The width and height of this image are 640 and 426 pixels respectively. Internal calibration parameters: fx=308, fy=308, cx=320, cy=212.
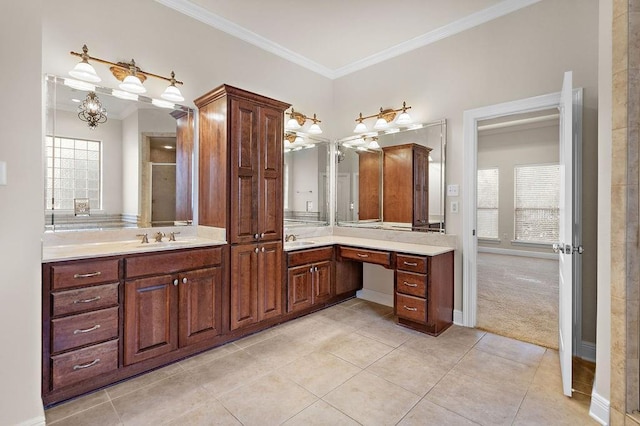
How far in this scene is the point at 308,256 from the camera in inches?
133

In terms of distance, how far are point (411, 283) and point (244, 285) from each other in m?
1.59

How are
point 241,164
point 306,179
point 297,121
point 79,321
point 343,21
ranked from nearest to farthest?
point 79,321
point 241,164
point 343,21
point 297,121
point 306,179

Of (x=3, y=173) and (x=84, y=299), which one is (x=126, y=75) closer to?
(x=3, y=173)

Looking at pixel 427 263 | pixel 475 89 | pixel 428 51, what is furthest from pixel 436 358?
pixel 428 51

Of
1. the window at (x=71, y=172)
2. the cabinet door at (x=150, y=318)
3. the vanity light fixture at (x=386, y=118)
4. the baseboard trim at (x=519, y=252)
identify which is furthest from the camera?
the baseboard trim at (x=519, y=252)

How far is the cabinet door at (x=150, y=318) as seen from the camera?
2.14m

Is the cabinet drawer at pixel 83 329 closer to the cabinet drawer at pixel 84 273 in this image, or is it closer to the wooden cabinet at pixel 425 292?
the cabinet drawer at pixel 84 273

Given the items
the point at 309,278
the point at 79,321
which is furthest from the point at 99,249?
the point at 309,278

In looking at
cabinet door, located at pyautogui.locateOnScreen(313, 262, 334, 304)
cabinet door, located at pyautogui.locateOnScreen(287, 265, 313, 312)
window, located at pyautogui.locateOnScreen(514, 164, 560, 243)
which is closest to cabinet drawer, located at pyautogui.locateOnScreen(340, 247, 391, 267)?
cabinet door, located at pyautogui.locateOnScreen(313, 262, 334, 304)

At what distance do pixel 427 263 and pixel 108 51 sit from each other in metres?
3.29

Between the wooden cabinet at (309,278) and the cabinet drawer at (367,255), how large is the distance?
19cm

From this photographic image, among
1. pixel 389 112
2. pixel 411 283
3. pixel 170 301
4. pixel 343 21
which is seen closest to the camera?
pixel 170 301

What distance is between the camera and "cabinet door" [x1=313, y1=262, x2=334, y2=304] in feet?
11.4

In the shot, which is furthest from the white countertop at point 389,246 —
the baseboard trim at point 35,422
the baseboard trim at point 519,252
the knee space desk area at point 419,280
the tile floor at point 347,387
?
the baseboard trim at point 519,252
